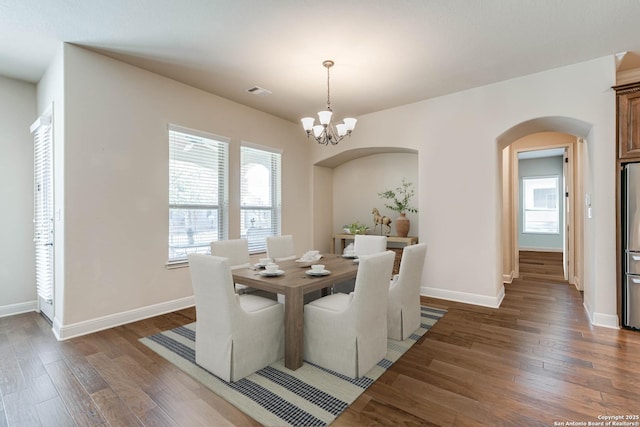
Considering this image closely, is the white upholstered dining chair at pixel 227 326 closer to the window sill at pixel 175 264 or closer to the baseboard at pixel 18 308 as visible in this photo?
the window sill at pixel 175 264

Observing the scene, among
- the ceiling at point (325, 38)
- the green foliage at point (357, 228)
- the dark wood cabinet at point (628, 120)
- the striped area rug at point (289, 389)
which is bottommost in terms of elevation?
the striped area rug at point (289, 389)

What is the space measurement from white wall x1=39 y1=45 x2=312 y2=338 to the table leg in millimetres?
2129

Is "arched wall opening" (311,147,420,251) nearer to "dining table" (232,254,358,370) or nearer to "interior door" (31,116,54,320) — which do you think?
"dining table" (232,254,358,370)

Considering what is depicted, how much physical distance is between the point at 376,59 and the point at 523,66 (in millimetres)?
1728

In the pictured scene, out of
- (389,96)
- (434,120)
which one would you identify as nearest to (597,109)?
(434,120)

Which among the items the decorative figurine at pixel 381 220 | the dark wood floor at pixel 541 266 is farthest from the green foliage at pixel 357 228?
the dark wood floor at pixel 541 266

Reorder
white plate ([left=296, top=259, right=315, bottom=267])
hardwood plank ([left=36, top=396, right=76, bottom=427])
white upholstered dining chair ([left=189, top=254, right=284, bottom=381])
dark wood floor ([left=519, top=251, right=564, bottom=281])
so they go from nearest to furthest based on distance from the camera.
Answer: hardwood plank ([left=36, top=396, right=76, bottom=427]), white upholstered dining chair ([left=189, top=254, right=284, bottom=381]), white plate ([left=296, top=259, right=315, bottom=267]), dark wood floor ([left=519, top=251, right=564, bottom=281])

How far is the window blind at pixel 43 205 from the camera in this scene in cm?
329

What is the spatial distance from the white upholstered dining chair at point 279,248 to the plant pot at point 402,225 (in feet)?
6.17

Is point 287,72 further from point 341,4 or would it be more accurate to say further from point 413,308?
point 413,308

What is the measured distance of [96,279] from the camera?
318cm

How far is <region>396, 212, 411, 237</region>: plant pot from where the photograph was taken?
492 cm

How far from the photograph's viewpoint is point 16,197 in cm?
372

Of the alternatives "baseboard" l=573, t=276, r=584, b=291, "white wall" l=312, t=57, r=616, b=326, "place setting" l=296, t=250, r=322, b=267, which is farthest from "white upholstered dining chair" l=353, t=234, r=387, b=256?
"baseboard" l=573, t=276, r=584, b=291
